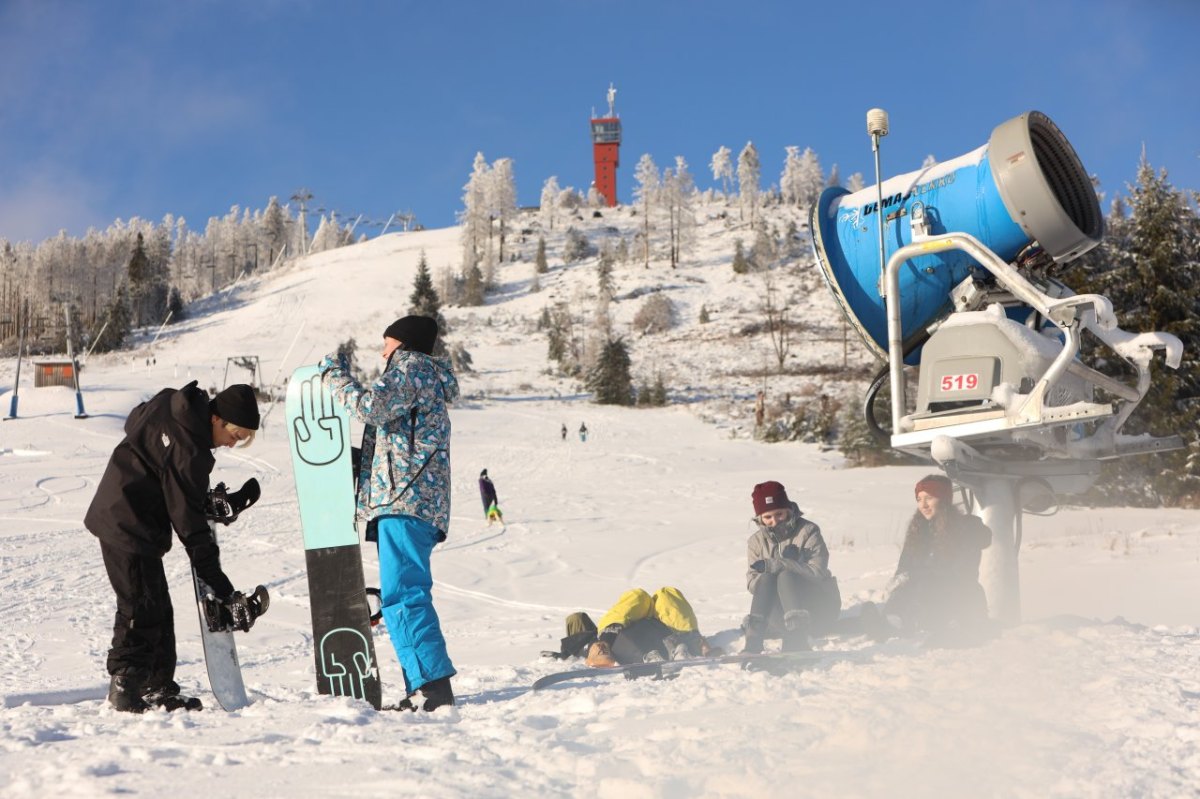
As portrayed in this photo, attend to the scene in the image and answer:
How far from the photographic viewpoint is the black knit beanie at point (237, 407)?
164 inches

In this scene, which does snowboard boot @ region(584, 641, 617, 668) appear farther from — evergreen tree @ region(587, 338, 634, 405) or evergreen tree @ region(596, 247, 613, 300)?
evergreen tree @ region(596, 247, 613, 300)

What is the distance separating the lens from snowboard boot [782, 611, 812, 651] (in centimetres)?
541

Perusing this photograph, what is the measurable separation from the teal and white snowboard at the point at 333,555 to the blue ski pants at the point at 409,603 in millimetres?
317

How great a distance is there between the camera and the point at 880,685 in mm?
3654

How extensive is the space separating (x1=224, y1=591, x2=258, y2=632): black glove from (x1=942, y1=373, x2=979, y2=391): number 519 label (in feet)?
11.7

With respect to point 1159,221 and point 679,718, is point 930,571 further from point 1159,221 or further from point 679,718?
point 1159,221

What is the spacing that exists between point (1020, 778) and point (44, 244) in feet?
378

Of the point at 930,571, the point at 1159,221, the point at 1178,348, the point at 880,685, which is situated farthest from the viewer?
the point at 1159,221

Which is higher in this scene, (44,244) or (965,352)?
(44,244)

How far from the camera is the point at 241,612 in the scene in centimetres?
425

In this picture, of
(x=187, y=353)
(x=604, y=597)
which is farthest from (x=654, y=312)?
(x=604, y=597)

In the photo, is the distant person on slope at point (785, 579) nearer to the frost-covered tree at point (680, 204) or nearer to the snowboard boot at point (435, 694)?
the snowboard boot at point (435, 694)

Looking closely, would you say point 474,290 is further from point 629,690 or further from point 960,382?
point 629,690

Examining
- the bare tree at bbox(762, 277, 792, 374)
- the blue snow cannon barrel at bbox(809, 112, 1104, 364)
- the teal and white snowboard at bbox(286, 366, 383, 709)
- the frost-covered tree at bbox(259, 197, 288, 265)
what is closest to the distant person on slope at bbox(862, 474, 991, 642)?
the blue snow cannon barrel at bbox(809, 112, 1104, 364)
